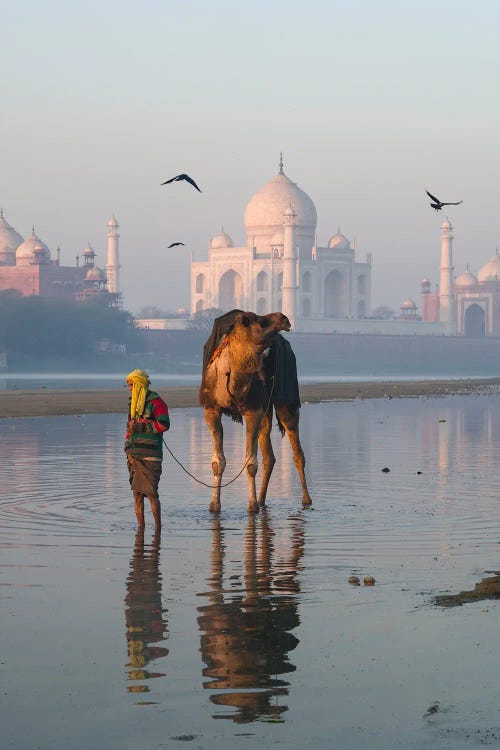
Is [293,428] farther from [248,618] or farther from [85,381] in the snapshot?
[85,381]

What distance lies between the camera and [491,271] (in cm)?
14150

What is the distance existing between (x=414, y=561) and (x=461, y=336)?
121109 mm

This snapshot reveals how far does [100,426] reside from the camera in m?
23.5

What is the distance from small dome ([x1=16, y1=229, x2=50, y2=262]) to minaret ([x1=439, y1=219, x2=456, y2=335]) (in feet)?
127

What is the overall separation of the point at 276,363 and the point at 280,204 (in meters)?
117

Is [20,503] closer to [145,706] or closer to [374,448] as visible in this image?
[145,706]

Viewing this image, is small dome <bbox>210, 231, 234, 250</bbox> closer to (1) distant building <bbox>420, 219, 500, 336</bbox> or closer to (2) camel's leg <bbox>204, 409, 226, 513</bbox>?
(1) distant building <bbox>420, 219, 500, 336</bbox>

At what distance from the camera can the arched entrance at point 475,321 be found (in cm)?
14150

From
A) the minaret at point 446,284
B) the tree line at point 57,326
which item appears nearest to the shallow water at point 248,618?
the tree line at point 57,326

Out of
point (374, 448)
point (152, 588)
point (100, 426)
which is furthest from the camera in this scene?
point (100, 426)

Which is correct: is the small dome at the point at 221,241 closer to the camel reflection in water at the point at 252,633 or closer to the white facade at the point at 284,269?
the white facade at the point at 284,269

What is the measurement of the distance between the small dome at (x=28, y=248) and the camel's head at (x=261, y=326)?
107546mm

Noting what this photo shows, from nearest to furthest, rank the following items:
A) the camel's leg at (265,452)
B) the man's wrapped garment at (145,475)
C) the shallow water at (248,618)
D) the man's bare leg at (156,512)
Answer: the shallow water at (248,618)
the man's bare leg at (156,512)
the man's wrapped garment at (145,475)
the camel's leg at (265,452)

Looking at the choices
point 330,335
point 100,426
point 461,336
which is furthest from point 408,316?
point 100,426
